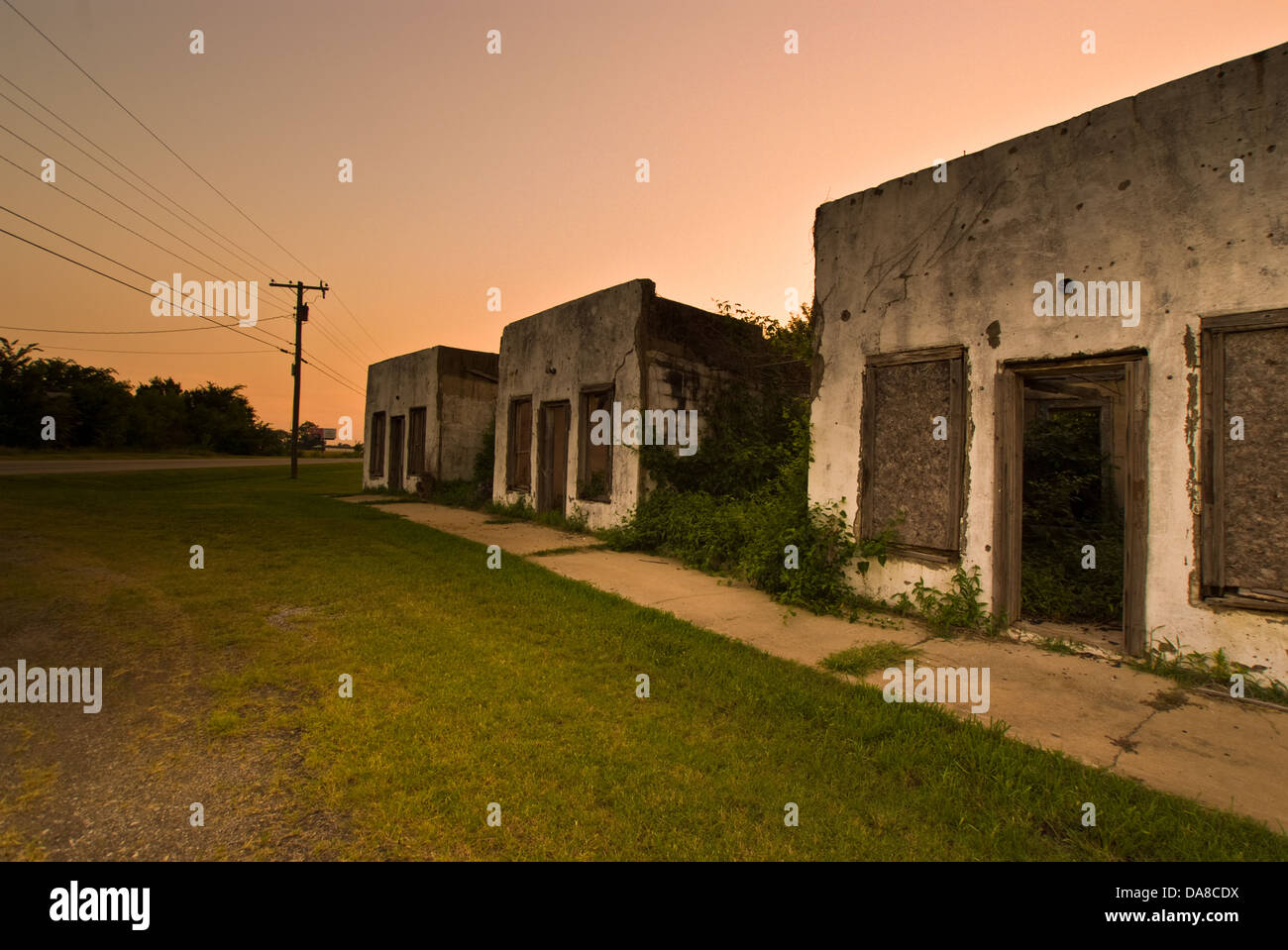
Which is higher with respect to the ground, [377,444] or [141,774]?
[377,444]

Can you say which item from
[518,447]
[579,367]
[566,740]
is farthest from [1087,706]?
[518,447]

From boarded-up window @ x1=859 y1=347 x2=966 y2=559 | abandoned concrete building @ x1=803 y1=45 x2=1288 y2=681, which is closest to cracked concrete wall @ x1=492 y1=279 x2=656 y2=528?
abandoned concrete building @ x1=803 y1=45 x2=1288 y2=681

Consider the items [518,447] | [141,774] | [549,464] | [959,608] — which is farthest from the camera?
[518,447]

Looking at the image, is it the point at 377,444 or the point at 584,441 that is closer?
the point at 584,441

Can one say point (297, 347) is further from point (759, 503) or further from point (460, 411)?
point (759, 503)

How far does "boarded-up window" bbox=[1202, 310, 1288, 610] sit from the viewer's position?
366cm

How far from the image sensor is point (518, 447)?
12688 millimetres

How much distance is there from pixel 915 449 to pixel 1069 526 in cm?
256

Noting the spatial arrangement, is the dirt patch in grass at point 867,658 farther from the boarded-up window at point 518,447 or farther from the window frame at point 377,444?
the window frame at point 377,444

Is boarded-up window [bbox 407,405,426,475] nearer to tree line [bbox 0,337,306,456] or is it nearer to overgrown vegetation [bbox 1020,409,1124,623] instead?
overgrown vegetation [bbox 1020,409,1124,623]

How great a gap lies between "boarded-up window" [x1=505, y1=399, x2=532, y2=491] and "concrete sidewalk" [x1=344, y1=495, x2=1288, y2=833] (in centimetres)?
670

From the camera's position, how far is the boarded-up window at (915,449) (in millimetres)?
5031

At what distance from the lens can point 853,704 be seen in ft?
10.9
